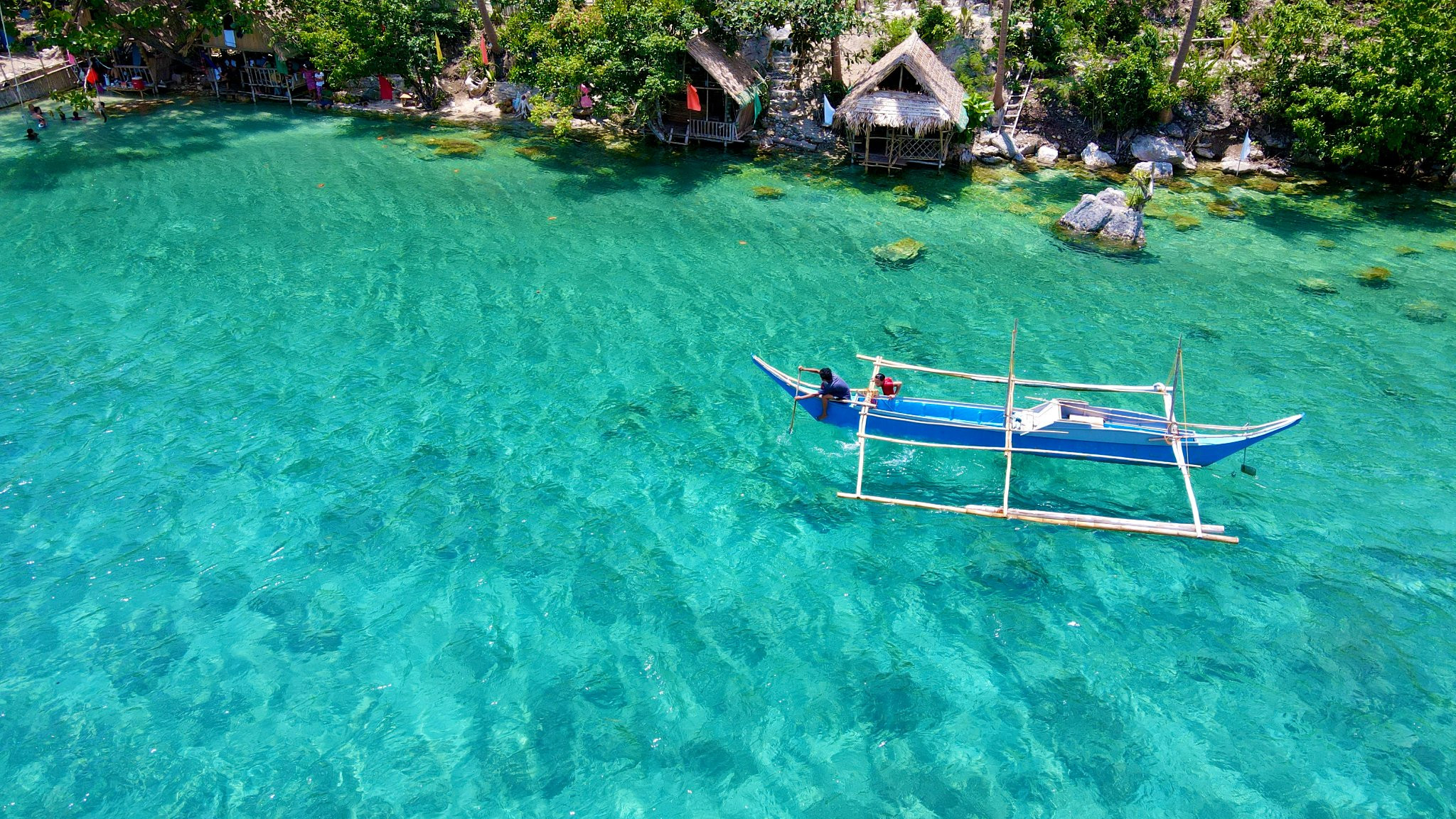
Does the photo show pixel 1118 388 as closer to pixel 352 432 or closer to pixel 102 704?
pixel 352 432

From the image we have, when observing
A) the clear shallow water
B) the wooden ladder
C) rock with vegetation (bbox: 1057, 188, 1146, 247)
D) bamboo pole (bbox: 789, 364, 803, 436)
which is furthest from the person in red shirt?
the wooden ladder

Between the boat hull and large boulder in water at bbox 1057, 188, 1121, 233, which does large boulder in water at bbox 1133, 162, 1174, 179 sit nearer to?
large boulder in water at bbox 1057, 188, 1121, 233

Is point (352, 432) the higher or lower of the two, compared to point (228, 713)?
higher

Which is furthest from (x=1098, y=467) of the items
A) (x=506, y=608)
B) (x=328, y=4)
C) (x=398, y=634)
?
(x=328, y=4)

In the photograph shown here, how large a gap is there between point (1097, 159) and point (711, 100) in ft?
46.1

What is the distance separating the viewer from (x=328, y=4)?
29.5m

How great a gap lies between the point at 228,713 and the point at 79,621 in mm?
3194

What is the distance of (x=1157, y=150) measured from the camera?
27.5 m

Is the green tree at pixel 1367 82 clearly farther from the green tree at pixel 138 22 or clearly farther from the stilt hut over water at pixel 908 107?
the green tree at pixel 138 22

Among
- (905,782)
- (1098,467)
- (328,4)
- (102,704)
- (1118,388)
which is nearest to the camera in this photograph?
(905,782)

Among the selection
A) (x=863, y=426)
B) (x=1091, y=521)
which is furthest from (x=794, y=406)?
(x=1091, y=521)

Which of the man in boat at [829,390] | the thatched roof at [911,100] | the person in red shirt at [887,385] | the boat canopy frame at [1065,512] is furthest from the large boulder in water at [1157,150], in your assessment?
the man in boat at [829,390]

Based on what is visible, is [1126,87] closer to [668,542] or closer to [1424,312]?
[1424,312]

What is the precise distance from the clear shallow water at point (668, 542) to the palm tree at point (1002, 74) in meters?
8.66
